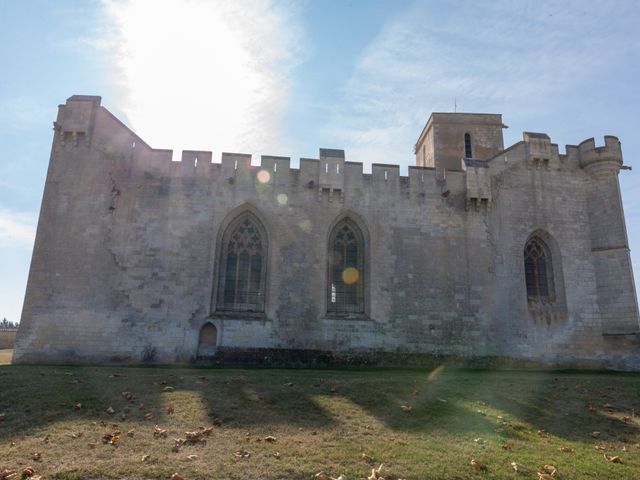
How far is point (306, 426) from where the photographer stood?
27.3 ft

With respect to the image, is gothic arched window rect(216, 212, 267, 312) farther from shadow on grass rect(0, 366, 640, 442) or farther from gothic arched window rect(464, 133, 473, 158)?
gothic arched window rect(464, 133, 473, 158)

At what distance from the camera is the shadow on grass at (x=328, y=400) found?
8.69m

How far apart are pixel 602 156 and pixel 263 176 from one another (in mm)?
14493

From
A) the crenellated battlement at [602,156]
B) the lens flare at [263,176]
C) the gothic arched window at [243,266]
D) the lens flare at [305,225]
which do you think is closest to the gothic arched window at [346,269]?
the lens flare at [305,225]

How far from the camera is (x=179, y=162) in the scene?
1855cm

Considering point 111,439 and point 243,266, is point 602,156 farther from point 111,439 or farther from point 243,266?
point 111,439

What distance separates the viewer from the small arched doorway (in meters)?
16.9

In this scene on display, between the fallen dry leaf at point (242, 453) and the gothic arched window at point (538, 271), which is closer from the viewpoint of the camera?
the fallen dry leaf at point (242, 453)

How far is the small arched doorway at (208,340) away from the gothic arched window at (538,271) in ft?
41.7

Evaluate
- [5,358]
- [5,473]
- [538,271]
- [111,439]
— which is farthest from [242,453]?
[538,271]

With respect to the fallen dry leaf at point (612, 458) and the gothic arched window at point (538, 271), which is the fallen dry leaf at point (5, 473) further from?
the gothic arched window at point (538, 271)

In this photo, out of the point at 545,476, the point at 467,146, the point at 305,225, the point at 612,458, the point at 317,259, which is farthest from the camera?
the point at 467,146

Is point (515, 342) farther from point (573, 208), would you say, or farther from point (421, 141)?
point (421, 141)

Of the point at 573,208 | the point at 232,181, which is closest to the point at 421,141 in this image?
the point at 573,208
